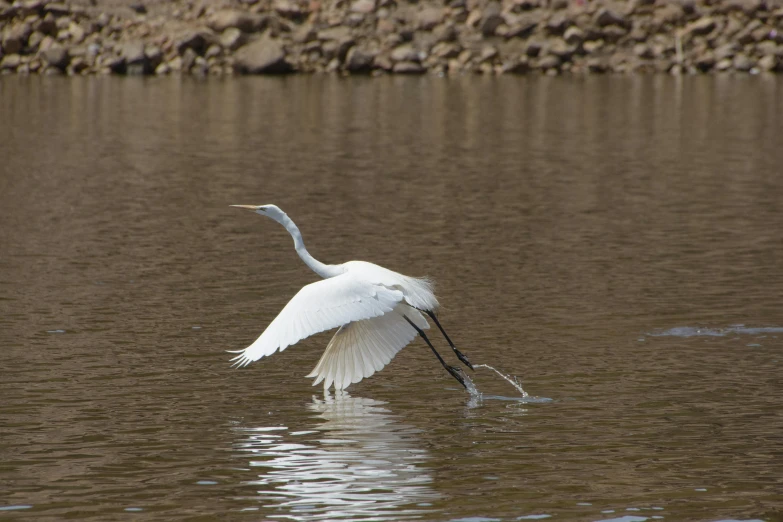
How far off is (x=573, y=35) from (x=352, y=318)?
135 feet

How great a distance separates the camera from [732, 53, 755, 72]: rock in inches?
1897

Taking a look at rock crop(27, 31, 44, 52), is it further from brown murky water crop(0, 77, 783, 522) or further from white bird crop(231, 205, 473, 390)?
white bird crop(231, 205, 473, 390)

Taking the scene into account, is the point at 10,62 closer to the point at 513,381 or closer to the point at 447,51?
the point at 447,51

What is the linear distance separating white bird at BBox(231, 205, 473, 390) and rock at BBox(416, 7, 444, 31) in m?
40.8

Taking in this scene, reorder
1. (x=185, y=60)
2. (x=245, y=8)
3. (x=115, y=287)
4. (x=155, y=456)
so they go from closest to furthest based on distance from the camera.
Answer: (x=155, y=456) < (x=115, y=287) < (x=185, y=60) < (x=245, y=8)

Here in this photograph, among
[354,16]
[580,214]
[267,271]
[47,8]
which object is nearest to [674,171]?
[580,214]

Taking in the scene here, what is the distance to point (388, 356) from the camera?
1066 centimetres

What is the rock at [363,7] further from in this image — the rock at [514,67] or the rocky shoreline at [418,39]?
the rock at [514,67]

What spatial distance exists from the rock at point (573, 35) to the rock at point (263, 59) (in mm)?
10432

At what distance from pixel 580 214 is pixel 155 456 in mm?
11599

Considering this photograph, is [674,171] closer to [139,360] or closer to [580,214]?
[580,214]

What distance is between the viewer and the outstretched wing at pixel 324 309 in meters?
9.24

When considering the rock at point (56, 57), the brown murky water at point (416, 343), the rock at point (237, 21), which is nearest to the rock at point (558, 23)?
the rock at point (237, 21)

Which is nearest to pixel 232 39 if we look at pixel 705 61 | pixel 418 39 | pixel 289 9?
pixel 289 9
